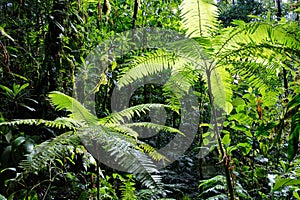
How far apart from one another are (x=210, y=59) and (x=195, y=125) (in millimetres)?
3215

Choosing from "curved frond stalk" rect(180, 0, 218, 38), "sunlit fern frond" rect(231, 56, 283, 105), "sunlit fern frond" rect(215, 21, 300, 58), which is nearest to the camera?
"sunlit fern frond" rect(215, 21, 300, 58)

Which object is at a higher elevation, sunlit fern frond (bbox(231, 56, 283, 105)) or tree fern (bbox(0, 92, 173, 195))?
sunlit fern frond (bbox(231, 56, 283, 105))

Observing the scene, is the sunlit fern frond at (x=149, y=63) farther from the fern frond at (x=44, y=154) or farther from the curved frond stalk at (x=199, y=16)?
the fern frond at (x=44, y=154)

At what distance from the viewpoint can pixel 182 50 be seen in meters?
1.37

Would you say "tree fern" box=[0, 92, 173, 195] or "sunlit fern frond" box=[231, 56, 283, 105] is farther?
"sunlit fern frond" box=[231, 56, 283, 105]

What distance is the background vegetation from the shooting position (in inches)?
50.1

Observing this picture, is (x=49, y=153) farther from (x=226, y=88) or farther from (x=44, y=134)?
(x=44, y=134)

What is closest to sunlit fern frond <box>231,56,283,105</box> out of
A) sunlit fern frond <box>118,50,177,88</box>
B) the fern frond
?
sunlit fern frond <box>118,50,177,88</box>

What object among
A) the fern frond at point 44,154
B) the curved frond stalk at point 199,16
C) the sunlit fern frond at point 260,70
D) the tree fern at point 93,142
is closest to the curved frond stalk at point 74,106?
the tree fern at point 93,142

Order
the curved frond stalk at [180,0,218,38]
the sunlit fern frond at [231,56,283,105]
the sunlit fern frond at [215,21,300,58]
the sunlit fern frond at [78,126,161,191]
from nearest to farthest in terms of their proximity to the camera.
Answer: the sunlit fern frond at [78,126,161,191], the sunlit fern frond at [215,21,300,58], the curved frond stalk at [180,0,218,38], the sunlit fern frond at [231,56,283,105]

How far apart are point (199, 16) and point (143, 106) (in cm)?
55

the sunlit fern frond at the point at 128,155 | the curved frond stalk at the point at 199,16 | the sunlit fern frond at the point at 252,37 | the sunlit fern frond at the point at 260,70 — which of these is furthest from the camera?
the sunlit fern frond at the point at 260,70

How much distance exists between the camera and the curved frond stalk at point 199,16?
135cm

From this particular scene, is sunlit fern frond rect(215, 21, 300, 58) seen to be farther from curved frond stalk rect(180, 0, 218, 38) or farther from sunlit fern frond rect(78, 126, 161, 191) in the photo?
sunlit fern frond rect(78, 126, 161, 191)
